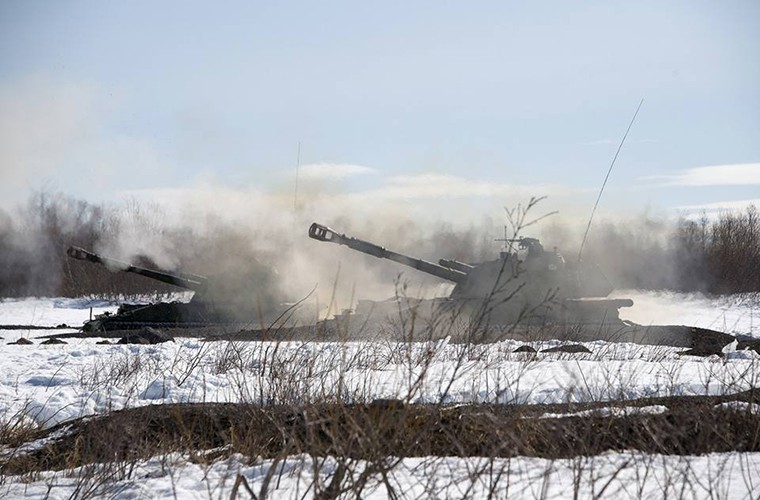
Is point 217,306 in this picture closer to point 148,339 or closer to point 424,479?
point 148,339

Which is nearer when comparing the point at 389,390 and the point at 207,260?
the point at 389,390

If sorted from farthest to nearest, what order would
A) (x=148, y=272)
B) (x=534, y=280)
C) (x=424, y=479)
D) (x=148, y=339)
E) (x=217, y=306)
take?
(x=148, y=272)
(x=217, y=306)
(x=534, y=280)
(x=148, y=339)
(x=424, y=479)

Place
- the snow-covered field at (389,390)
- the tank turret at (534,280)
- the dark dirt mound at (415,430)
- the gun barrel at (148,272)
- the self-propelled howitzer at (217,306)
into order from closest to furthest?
the snow-covered field at (389,390) < the dark dirt mound at (415,430) < the tank turret at (534,280) < the self-propelled howitzer at (217,306) < the gun barrel at (148,272)

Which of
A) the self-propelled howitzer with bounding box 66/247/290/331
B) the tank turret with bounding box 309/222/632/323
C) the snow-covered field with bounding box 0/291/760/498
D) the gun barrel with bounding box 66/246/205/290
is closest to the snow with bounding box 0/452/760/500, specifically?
the snow-covered field with bounding box 0/291/760/498

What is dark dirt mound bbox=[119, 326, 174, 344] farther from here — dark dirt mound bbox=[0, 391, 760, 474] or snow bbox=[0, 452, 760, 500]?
snow bbox=[0, 452, 760, 500]

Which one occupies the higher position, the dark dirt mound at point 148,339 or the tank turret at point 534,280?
the tank turret at point 534,280

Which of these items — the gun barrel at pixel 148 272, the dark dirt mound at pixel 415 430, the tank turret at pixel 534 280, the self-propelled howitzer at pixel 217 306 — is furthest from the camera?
the gun barrel at pixel 148 272

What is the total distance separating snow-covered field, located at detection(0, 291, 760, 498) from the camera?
3584 mm

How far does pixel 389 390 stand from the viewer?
22.0 ft

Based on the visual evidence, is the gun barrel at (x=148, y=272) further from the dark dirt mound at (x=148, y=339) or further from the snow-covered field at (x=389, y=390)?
the dark dirt mound at (x=148, y=339)

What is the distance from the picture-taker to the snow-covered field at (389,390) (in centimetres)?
358

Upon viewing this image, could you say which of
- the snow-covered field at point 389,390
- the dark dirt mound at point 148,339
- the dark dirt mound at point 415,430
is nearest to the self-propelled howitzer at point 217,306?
the snow-covered field at point 389,390

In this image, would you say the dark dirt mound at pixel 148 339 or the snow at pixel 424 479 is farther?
the dark dirt mound at pixel 148 339

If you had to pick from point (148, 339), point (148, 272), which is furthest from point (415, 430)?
point (148, 272)
